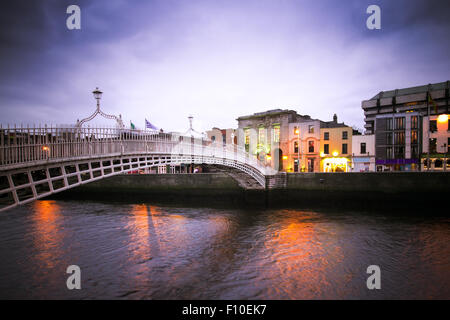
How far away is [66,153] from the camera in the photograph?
879 centimetres

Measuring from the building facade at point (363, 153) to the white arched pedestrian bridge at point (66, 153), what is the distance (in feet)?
78.5

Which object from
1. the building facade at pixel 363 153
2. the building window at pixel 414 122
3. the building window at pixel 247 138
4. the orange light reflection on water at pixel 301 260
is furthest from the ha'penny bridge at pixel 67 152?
the building window at pixel 414 122

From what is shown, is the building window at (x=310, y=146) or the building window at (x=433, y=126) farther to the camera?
the building window at (x=310, y=146)

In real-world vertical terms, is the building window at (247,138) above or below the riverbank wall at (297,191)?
above

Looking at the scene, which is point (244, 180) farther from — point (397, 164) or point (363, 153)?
point (397, 164)

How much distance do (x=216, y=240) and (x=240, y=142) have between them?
30124 millimetres

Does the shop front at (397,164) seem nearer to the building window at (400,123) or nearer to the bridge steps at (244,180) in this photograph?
the building window at (400,123)

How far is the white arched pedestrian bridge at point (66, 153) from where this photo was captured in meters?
7.52

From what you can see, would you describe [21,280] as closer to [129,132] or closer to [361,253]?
[129,132]

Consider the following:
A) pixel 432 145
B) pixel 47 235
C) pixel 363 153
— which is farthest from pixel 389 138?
pixel 47 235

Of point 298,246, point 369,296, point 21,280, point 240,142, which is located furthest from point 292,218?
point 240,142

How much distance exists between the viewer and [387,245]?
1063 cm

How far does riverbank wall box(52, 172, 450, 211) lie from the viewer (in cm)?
1740

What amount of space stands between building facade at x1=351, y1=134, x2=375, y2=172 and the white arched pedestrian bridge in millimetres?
23931
